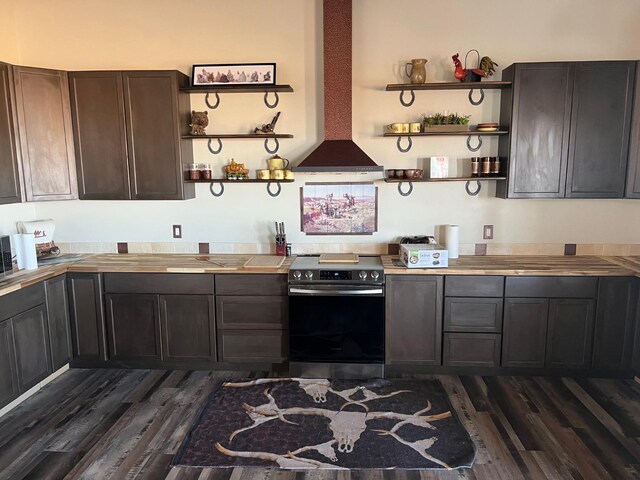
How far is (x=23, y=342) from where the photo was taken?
3.16 meters

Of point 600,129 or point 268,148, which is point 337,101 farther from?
point 600,129

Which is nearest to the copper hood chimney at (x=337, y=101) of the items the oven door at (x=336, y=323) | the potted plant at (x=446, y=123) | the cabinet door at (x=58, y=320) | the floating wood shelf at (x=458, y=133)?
the floating wood shelf at (x=458, y=133)

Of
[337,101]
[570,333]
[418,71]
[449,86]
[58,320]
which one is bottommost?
[570,333]


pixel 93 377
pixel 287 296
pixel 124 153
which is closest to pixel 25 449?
pixel 93 377

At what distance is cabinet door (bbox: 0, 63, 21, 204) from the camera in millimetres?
3330

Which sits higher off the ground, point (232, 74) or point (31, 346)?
point (232, 74)

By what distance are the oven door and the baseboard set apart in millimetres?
1824

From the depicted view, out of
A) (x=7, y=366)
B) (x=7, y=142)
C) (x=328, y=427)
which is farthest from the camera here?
(x=7, y=142)

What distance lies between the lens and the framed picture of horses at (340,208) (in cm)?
399

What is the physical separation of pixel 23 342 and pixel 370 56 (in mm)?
3308

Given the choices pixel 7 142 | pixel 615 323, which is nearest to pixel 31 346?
pixel 7 142

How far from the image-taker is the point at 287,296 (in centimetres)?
355

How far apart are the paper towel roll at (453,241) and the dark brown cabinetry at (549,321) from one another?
50cm

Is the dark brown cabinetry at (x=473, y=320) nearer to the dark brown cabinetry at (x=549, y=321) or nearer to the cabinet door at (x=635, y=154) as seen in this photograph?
the dark brown cabinetry at (x=549, y=321)
